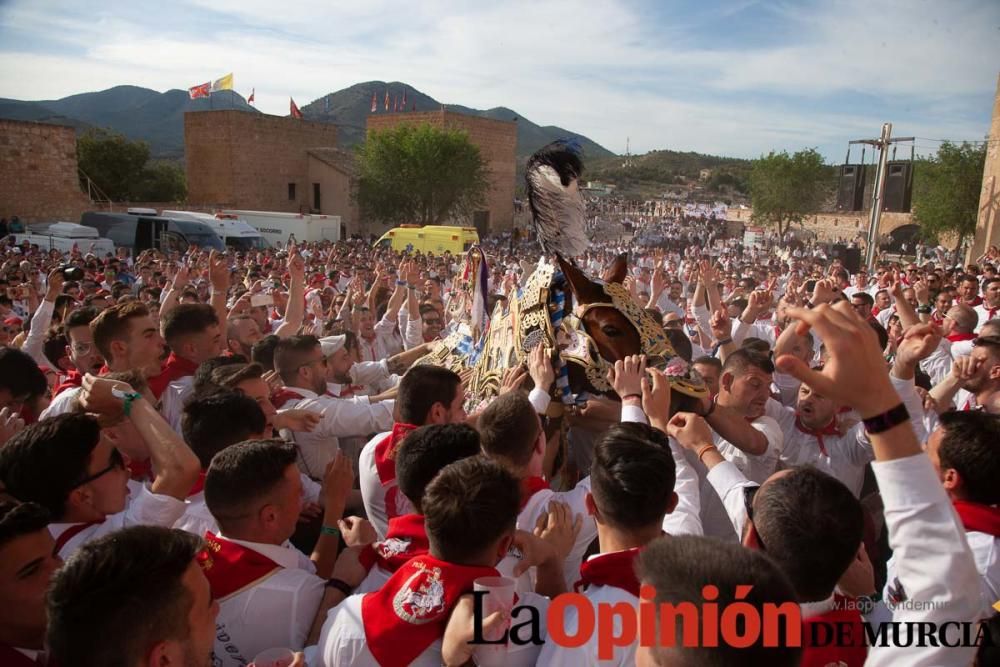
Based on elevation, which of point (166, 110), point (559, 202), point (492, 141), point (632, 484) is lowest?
point (632, 484)

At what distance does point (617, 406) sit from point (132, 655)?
2777 millimetres

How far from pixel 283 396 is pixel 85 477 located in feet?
5.42

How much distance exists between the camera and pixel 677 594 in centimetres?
143

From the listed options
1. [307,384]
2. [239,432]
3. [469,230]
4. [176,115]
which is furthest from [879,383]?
[176,115]

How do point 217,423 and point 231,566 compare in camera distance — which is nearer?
point 231,566

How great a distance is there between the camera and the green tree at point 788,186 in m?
41.8

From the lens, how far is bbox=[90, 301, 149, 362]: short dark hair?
13.4 feet

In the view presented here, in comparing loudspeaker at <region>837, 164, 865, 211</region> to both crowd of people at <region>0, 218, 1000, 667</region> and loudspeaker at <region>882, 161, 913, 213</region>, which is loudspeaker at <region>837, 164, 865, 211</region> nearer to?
loudspeaker at <region>882, 161, 913, 213</region>

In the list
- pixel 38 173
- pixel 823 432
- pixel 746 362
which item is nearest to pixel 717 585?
pixel 746 362

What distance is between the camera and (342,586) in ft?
7.54

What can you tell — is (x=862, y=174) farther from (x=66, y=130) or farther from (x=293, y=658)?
(x=66, y=130)

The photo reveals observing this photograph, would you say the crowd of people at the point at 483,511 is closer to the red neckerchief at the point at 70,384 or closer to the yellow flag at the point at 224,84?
the red neckerchief at the point at 70,384

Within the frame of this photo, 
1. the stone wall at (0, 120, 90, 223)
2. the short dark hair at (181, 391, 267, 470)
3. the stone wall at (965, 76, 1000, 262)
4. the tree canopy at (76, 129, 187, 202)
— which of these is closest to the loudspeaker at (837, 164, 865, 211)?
the stone wall at (965, 76, 1000, 262)

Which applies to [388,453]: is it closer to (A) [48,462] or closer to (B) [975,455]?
(A) [48,462]
